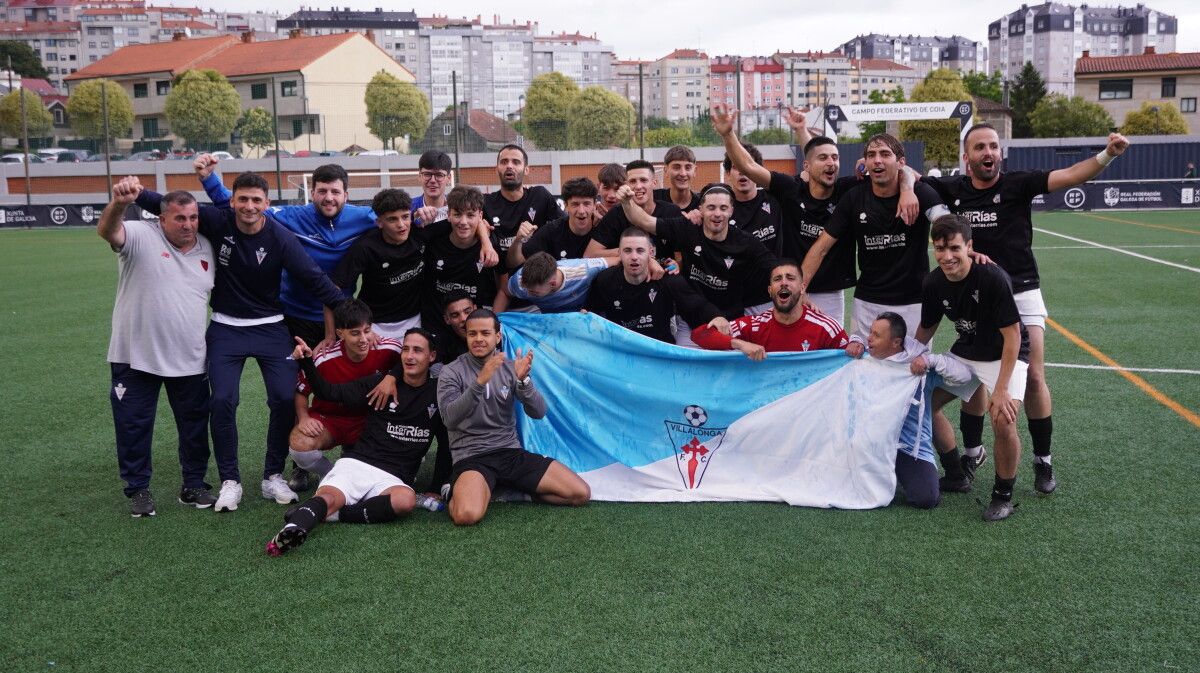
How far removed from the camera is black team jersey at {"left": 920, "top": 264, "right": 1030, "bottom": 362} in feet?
18.8

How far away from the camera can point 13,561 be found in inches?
208

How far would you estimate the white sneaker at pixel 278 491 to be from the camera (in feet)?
20.5

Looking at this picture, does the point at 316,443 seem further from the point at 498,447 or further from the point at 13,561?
the point at 13,561

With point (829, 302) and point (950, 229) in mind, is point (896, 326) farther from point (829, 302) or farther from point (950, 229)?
point (829, 302)

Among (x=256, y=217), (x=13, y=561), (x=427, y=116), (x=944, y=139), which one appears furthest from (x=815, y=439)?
(x=944, y=139)

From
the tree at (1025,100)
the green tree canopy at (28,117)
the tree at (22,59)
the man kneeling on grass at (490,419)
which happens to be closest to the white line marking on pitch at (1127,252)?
the man kneeling on grass at (490,419)

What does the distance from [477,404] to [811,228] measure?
2882mm

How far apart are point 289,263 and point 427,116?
3751 centimetres

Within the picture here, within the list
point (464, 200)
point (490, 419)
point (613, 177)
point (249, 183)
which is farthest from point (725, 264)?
point (249, 183)

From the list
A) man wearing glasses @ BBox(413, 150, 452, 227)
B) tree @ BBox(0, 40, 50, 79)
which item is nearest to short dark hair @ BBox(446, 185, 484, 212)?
man wearing glasses @ BBox(413, 150, 452, 227)

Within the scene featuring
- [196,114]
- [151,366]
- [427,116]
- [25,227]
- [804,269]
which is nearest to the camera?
Answer: [151,366]

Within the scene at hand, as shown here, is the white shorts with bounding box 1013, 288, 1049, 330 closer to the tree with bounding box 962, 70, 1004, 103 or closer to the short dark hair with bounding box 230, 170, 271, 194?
the short dark hair with bounding box 230, 170, 271, 194

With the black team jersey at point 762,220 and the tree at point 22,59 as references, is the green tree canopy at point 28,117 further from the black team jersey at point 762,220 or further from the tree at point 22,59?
the tree at point 22,59

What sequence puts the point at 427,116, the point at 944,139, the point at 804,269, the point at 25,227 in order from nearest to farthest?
the point at 804,269, the point at 25,227, the point at 427,116, the point at 944,139
